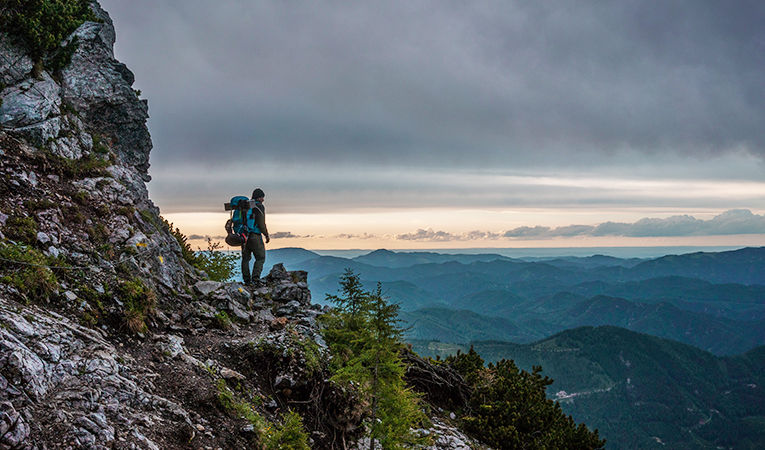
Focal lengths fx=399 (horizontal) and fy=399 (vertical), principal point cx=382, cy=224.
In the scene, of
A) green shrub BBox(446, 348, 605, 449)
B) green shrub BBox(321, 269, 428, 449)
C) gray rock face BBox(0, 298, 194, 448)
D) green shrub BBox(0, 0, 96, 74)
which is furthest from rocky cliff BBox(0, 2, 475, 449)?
green shrub BBox(446, 348, 605, 449)

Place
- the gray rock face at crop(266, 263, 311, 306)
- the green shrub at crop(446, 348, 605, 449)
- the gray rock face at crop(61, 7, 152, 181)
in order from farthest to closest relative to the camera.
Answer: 1. the gray rock face at crop(266, 263, 311, 306)
2. the gray rock face at crop(61, 7, 152, 181)
3. the green shrub at crop(446, 348, 605, 449)

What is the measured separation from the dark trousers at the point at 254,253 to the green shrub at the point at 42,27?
29.5 ft

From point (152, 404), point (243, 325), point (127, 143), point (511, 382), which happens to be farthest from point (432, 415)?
point (127, 143)

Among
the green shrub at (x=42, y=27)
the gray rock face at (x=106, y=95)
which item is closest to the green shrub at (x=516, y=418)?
Result: the gray rock face at (x=106, y=95)

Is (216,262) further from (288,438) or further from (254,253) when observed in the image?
(288,438)

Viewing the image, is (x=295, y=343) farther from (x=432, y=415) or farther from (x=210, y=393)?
(x=432, y=415)

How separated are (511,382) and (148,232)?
14811 mm

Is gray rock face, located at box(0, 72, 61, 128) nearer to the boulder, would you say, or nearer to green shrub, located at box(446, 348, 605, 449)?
the boulder

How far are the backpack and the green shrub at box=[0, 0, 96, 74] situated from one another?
7.57m

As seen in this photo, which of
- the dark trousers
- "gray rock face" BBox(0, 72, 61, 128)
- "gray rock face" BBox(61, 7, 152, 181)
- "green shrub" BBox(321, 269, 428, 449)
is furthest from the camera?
the dark trousers

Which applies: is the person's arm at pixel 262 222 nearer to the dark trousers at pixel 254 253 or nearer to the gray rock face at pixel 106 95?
the dark trousers at pixel 254 253

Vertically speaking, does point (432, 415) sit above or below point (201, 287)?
below

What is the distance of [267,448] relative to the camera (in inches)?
294

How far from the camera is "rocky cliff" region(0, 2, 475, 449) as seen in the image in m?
6.06
